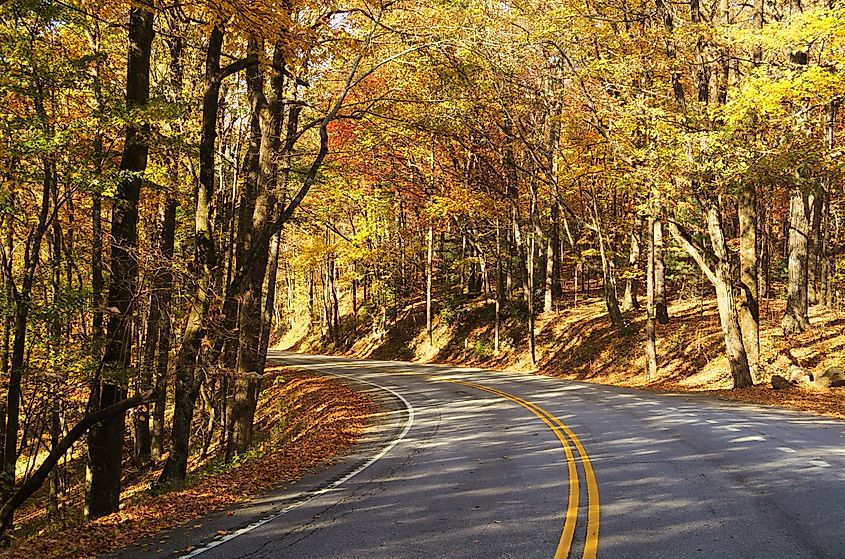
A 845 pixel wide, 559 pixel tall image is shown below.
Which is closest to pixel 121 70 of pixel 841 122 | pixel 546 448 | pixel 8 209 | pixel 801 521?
pixel 8 209

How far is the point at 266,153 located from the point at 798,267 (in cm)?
1955

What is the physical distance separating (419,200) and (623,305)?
12.4 m

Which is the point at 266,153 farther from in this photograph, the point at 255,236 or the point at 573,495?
the point at 573,495

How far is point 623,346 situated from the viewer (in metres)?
27.4

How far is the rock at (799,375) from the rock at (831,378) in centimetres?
32

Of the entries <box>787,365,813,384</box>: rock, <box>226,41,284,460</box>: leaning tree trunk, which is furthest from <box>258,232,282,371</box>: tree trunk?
<box>787,365,813,384</box>: rock

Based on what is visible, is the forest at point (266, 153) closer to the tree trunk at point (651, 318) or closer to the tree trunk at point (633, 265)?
the tree trunk at point (651, 318)

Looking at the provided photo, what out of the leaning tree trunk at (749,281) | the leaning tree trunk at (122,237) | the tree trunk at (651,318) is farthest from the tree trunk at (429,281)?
the leaning tree trunk at (122,237)

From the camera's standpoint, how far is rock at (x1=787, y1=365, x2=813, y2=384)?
18906 mm

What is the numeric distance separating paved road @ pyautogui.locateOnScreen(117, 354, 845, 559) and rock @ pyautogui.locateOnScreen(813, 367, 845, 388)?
565 centimetres

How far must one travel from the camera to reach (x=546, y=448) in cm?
1045

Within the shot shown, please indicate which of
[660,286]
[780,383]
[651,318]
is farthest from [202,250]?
[660,286]

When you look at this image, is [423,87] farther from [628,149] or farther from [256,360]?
[256,360]

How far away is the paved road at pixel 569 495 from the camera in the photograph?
5773mm
